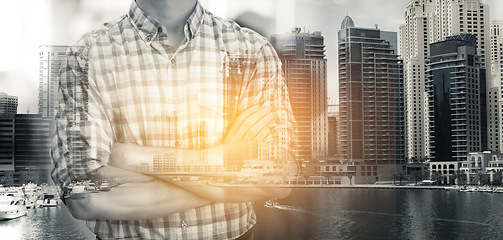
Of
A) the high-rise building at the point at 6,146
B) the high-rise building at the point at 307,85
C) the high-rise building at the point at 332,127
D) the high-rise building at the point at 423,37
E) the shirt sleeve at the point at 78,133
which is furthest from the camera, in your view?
the high-rise building at the point at 423,37

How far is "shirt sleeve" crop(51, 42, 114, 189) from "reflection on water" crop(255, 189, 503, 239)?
87 centimetres

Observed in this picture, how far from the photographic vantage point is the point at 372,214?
462cm

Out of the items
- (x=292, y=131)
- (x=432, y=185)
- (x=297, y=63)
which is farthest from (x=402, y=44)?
(x=292, y=131)

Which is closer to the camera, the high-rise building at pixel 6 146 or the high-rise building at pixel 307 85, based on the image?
the high-rise building at pixel 307 85

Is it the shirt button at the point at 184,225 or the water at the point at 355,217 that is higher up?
the shirt button at the point at 184,225

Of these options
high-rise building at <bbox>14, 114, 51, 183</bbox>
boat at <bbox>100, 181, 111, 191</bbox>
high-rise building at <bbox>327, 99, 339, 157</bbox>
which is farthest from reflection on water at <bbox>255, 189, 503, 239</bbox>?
high-rise building at <bbox>14, 114, 51, 183</bbox>

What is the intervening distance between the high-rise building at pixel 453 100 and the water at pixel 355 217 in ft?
1.78

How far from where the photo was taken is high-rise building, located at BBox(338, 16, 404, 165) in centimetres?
316

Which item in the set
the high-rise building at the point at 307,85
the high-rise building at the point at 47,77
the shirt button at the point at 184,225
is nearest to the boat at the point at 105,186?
the shirt button at the point at 184,225

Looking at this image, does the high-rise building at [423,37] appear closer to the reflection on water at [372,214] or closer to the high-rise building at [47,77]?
the reflection on water at [372,214]

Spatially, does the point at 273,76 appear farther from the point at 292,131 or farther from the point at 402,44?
the point at 402,44

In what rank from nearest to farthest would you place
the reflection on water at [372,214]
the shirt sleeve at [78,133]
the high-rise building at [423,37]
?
the shirt sleeve at [78,133], the reflection on water at [372,214], the high-rise building at [423,37]

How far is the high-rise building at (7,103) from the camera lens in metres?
Result: 3.30

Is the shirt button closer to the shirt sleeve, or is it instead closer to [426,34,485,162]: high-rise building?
the shirt sleeve
